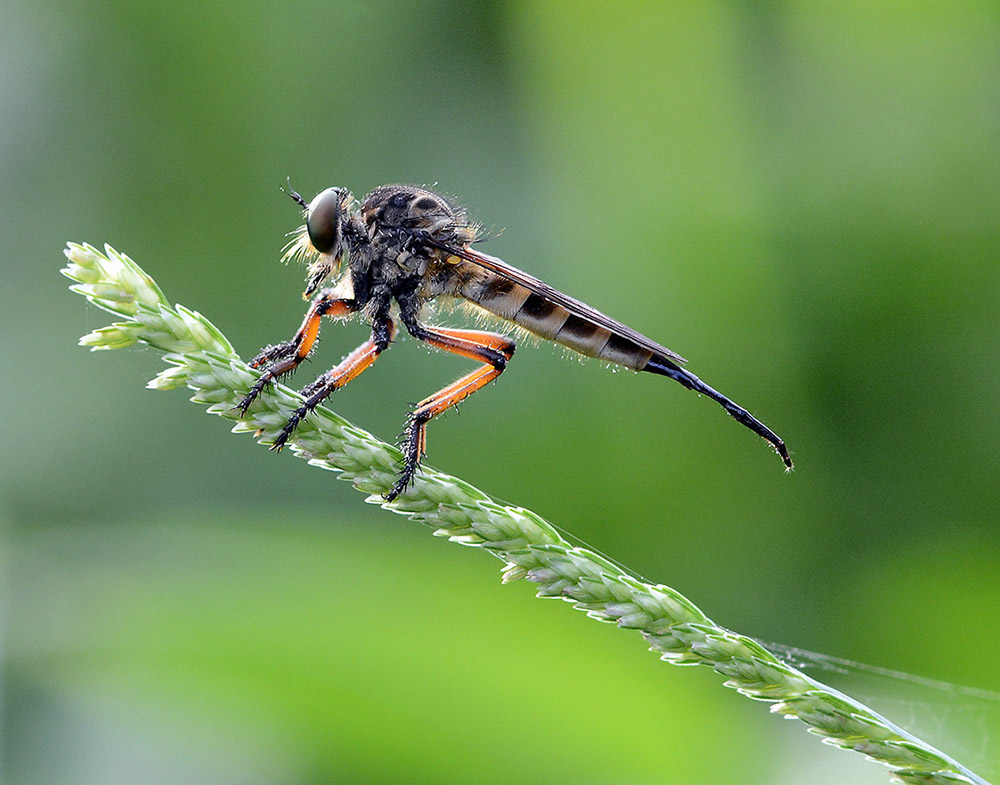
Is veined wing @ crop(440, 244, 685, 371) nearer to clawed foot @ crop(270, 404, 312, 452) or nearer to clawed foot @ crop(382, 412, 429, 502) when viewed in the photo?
clawed foot @ crop(382, 412, 429, 502)

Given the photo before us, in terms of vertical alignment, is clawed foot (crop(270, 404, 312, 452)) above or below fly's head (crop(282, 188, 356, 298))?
below

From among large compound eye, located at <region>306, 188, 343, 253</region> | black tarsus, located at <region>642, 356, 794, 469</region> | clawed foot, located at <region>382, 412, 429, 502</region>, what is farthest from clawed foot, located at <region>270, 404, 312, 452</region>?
black tarsus, located at <region>642, 356, 794, 469</region>

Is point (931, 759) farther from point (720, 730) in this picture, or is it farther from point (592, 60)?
point (592, 60)

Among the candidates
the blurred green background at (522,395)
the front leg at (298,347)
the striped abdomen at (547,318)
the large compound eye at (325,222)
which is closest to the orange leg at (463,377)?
the striped abdomen at (547,318)

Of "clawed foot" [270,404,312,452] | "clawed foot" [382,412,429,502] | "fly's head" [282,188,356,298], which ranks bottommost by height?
"clawed foot" [270,404,312,452]

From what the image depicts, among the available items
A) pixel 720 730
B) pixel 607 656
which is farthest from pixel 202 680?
pixel 720 730

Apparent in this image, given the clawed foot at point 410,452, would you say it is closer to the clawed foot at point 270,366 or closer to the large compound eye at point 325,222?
the clawed foot at point 270,366
